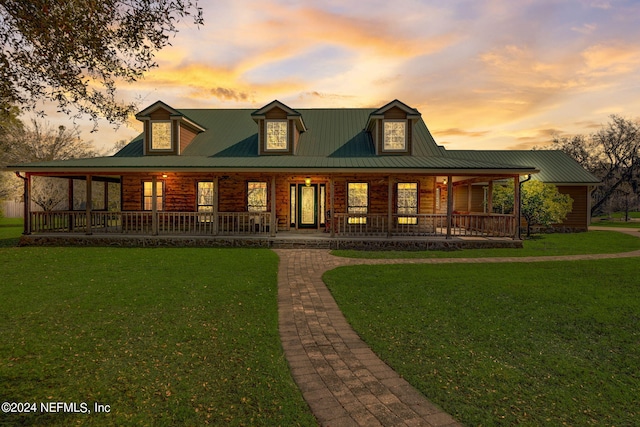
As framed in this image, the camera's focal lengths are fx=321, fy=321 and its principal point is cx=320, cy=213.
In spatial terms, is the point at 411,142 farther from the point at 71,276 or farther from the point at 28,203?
the point at 28,203

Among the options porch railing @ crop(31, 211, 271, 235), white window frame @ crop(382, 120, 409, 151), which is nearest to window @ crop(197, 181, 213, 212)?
porch railing @ crop(31, 211, 271, 235)

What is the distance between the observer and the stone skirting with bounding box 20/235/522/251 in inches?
565

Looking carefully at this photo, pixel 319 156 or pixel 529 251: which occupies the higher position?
pixel 319 156

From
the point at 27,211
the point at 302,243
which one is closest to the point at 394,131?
the point at 302,243

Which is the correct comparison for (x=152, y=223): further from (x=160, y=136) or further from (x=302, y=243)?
(x=302, y=243)

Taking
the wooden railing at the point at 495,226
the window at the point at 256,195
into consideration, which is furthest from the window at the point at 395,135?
the window at the point at 256,195

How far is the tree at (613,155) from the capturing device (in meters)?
36.7

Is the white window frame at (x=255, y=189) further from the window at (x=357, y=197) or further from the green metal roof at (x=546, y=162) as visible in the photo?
the green metal roof at (x=546, y=162)

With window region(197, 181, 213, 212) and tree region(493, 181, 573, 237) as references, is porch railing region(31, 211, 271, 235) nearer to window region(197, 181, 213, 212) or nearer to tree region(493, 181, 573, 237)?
window region(197, 181, 213, 212)

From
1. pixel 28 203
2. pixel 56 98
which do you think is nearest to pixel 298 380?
pixel 56 98

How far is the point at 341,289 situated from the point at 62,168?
46.4 ft

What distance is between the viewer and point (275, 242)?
14414mm

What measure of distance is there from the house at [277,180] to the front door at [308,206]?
0.18 ft

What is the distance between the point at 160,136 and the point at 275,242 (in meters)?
9.52
